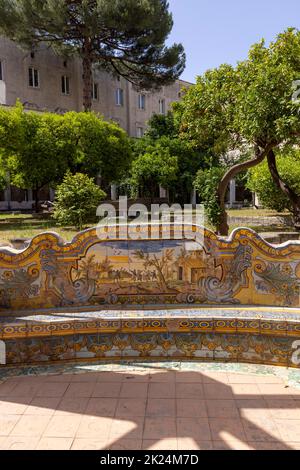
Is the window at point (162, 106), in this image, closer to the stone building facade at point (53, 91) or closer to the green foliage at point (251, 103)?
the stone building facade at point (53, 91)

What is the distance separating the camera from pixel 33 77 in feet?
89.6

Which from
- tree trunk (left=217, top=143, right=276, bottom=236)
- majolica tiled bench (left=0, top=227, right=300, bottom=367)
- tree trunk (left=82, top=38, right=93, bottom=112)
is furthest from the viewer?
tree trunk (left=82, top=38, right=93, bottom=112)

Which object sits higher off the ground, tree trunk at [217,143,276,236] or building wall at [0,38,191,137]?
building wall at [0,38,191,137]

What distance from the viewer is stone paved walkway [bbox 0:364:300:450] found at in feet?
9.80

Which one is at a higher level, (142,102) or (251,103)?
(142,102)

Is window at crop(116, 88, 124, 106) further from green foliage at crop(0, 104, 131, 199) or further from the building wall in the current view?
green foliage at crop(0, 104, 131, 199)

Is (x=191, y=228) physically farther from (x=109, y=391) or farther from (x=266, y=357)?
(x=109, y=391)

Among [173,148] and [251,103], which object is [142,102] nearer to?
[173,148]

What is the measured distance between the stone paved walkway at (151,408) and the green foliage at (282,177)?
500 inches

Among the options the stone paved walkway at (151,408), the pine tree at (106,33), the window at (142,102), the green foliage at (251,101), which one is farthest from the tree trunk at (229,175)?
the window at (142,102)

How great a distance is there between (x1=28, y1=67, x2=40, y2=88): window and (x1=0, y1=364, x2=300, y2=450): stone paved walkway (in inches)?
1060

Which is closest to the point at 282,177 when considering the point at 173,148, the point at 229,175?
the point at 229,175

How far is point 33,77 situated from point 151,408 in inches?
1109

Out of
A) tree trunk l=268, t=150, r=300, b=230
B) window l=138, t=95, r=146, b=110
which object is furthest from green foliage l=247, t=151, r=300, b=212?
window l=138, t=95, r=146, b=110
